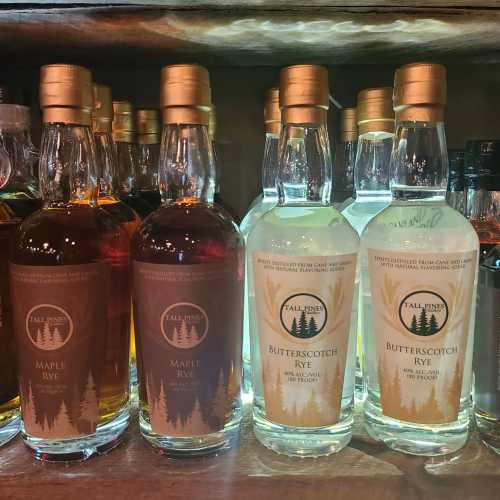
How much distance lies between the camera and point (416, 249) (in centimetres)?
51

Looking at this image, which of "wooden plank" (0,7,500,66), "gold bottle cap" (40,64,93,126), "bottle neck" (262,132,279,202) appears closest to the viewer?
"gold bottle cap" (40,64,93,126)

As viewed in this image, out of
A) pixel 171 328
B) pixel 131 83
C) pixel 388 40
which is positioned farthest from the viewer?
pixel 131 83

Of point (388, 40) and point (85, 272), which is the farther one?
point (388, 40)

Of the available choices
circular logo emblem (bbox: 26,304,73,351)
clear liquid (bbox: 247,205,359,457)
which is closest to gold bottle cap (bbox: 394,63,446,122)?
clear liquid (bbox: 247,205,359,457)

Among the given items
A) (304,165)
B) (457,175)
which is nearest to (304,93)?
(304,165)

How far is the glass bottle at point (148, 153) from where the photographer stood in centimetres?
74

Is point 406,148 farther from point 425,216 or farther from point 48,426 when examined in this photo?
point 48,426

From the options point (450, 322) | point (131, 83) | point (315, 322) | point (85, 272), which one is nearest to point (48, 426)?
point (85, 272)

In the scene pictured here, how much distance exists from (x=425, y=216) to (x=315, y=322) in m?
0.15

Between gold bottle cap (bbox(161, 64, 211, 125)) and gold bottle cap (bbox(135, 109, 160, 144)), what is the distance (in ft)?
0.81

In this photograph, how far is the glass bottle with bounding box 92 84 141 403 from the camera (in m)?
0.63

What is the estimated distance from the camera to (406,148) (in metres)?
0.53

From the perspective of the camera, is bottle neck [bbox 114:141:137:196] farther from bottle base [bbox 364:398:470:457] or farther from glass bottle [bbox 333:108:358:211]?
bottle base [bbox 364:398:470:457]

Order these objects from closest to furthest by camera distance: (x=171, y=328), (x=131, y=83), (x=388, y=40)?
1. (x=171, y=328)
2. (x=388, y=40)
3. (x=131, y=83)
